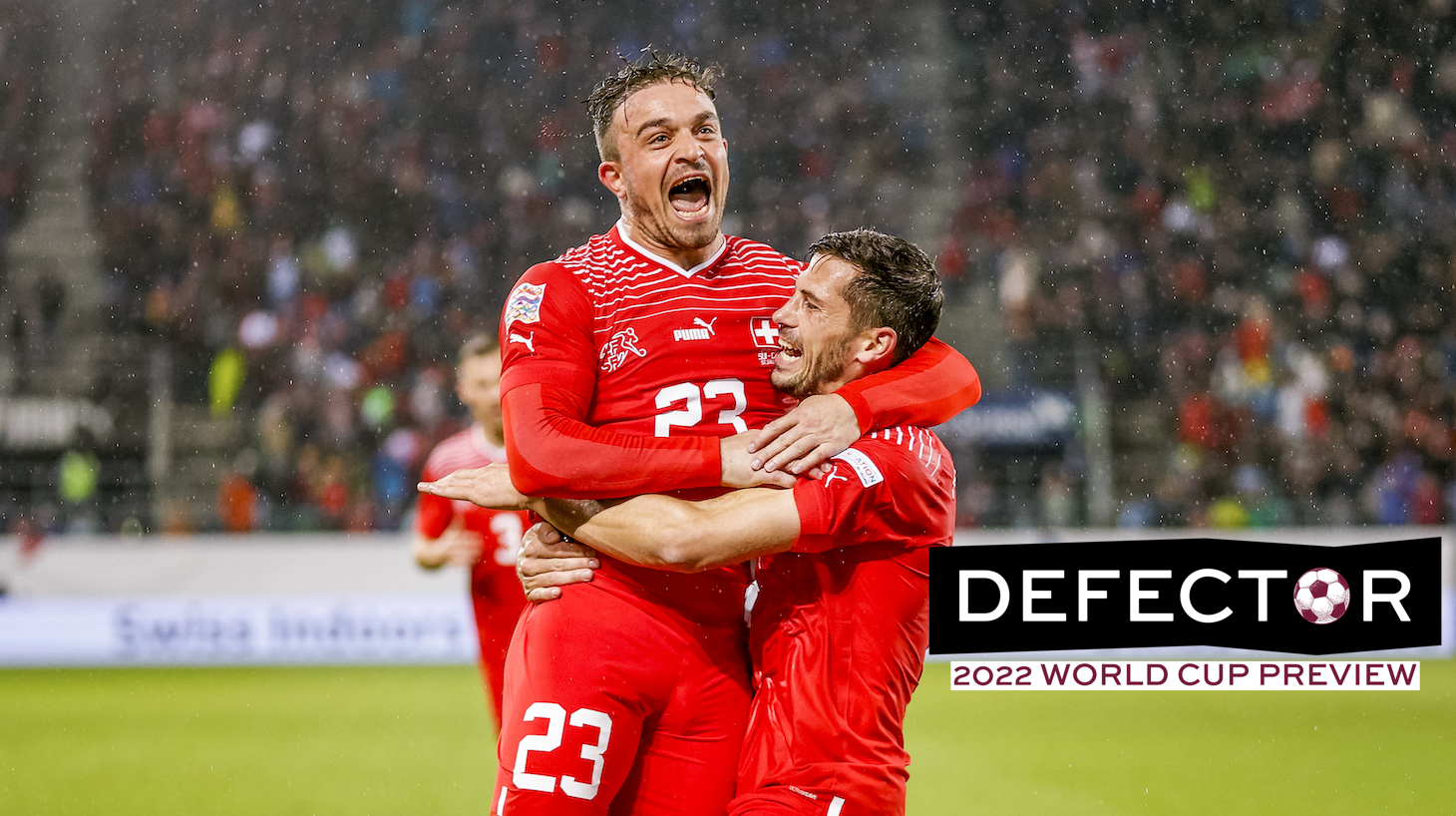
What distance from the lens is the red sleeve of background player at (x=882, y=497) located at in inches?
112

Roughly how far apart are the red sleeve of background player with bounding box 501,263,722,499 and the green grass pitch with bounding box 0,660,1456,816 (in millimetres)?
4247

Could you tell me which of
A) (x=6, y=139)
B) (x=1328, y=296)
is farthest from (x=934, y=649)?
(x=6, y=139)

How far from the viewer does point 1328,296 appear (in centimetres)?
1527

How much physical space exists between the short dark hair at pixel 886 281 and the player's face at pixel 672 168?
0.32m

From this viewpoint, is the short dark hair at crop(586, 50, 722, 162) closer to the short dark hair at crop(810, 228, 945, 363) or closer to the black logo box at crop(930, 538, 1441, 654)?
the short dark hair at crop(810, 228, 945, 363)

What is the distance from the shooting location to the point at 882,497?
9.55 ft

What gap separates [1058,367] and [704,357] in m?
11.5

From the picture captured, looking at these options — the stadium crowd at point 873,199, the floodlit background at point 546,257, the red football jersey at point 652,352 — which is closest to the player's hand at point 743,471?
the red football jersey at point 652,352

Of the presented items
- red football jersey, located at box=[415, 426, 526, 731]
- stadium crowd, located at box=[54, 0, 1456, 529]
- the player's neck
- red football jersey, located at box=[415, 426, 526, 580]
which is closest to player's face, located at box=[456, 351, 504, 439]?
red football jersey, located at box=[415, 426, 526, 580]

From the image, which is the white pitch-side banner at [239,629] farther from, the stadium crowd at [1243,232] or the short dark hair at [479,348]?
the stadium crowd at [1243,232]

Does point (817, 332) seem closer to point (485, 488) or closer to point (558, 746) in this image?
point (485, 488)

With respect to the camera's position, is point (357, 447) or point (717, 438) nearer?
point (717, 438)

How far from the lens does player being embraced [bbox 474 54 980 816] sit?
2.94 m

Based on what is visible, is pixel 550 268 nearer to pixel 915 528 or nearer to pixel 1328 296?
pixel 915 528
